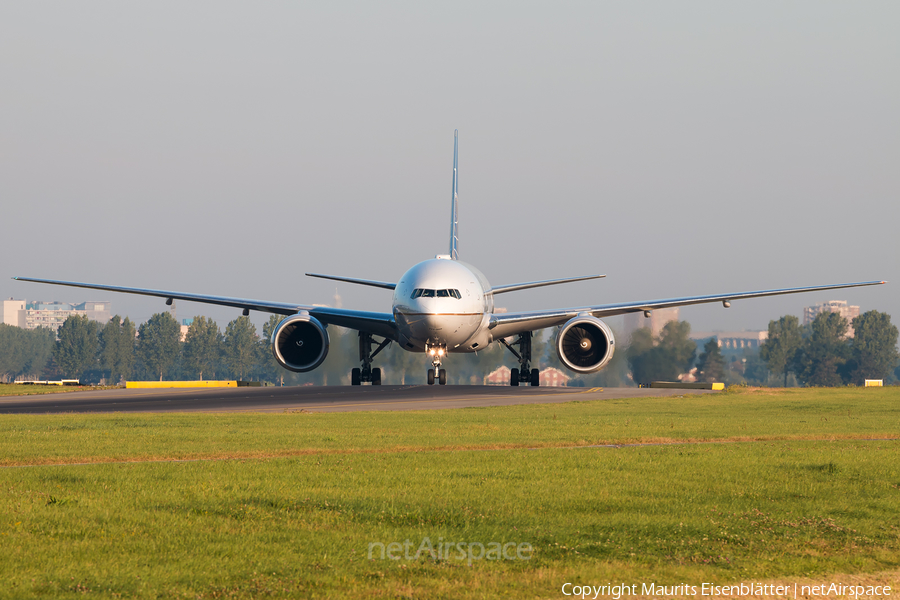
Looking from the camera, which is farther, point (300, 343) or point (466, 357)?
point (466, 357)

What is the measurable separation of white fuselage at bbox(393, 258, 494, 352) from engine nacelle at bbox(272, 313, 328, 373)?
3817mm

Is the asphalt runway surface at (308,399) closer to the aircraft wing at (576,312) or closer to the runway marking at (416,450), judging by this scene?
the aircraft wing at (576,312)

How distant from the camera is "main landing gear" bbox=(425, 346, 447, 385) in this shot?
142 ft

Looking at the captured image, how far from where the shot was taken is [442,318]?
40625 mm

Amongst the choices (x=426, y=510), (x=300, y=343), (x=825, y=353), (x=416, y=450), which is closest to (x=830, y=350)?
(x=825, y=353)

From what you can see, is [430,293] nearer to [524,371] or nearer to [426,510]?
[524,371]

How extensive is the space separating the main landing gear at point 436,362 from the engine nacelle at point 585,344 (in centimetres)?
539

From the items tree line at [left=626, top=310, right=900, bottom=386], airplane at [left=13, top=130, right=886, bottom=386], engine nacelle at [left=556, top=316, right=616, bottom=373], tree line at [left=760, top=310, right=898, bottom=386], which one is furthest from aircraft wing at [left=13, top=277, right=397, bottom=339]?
tree line at [left=760, top=310, right=898, bottom=386]

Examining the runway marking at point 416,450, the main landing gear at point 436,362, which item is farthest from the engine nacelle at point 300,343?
the runway marking at point 416,450

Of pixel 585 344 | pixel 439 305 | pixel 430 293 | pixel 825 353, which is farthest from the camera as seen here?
pixel 825 353

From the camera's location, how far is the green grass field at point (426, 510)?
8.38 metres

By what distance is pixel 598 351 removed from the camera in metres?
42.8

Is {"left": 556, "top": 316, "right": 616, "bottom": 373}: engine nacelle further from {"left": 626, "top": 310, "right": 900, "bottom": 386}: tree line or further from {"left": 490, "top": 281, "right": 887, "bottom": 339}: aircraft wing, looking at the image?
{"left": 626, "top": 310, "right": 900, "bottom": 386}: tree line

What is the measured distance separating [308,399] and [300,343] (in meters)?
9.04
